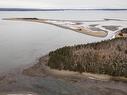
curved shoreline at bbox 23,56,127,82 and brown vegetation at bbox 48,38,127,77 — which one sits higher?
brown vegetation at bbox 48,38,127,77

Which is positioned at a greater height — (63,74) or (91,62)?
(91,62)

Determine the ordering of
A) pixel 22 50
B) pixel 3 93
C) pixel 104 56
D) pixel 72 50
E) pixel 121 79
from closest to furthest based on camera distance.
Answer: pixel 3 93 < pixel 121 79 < pixel 104 56 < pixel 72 50 < pixel 22 50

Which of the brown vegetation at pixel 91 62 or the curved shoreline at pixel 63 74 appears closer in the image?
the curved shoreline at pixel 63 74

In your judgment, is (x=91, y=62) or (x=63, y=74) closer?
(x=63, y=74)

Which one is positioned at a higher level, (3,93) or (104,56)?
(104,56)

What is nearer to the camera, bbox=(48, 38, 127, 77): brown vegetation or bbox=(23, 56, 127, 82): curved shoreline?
bbox=(23, 56, 127, 82): curved shoreline

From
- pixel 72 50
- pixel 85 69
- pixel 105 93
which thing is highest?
pixel 72 50

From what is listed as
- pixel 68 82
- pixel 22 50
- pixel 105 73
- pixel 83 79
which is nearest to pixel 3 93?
pixel 68 82

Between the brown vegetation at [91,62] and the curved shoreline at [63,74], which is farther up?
the brown vegetation at [91,62]

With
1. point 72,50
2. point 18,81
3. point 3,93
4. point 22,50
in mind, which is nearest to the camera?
point 3,93

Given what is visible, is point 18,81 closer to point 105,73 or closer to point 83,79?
point 83,79

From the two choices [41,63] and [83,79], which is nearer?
[83,79]
